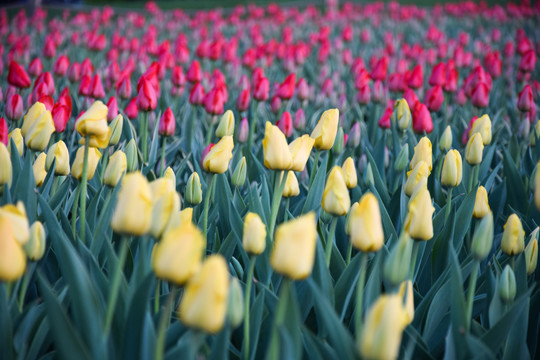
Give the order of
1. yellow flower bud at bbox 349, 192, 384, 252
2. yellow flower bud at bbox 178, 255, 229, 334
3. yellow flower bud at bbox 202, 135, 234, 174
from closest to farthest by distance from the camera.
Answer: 1. yellow flower bud at bbox 178, 255, 229, 334
2. yellow flower bud at bbox 349, 192, 384, 252
3. yellow flower bud at bbox 202, 135, 234, 174

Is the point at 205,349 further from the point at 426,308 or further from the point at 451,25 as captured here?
the point at 451,25

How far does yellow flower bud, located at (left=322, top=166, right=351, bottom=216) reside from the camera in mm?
1156

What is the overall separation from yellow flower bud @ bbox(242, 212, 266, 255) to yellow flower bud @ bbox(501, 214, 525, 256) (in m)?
0.62

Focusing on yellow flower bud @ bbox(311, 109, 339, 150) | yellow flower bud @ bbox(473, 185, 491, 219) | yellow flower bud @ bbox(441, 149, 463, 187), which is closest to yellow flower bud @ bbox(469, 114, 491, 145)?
yellow flower bud @ bbox(441, 149, 463, 187)

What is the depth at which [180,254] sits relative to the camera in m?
0.78

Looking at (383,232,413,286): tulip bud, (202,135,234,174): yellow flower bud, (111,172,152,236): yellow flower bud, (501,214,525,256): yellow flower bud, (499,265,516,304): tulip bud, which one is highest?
(111,172,152,236): yellow flower bud

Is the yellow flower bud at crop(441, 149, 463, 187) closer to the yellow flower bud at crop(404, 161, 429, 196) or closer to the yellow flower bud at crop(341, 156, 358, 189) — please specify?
the yellow flower bud at crop(404, 161, 429, 196)

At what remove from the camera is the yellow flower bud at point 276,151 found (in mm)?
1276

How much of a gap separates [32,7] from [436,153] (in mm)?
9087

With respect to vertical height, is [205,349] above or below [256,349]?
above

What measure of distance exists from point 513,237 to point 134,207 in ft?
2.99

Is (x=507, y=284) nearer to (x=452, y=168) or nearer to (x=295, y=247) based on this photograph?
(x=452, y=168)

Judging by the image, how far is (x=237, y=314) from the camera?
3.14ft

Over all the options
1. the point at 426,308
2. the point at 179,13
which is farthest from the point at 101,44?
the point at 179,13
